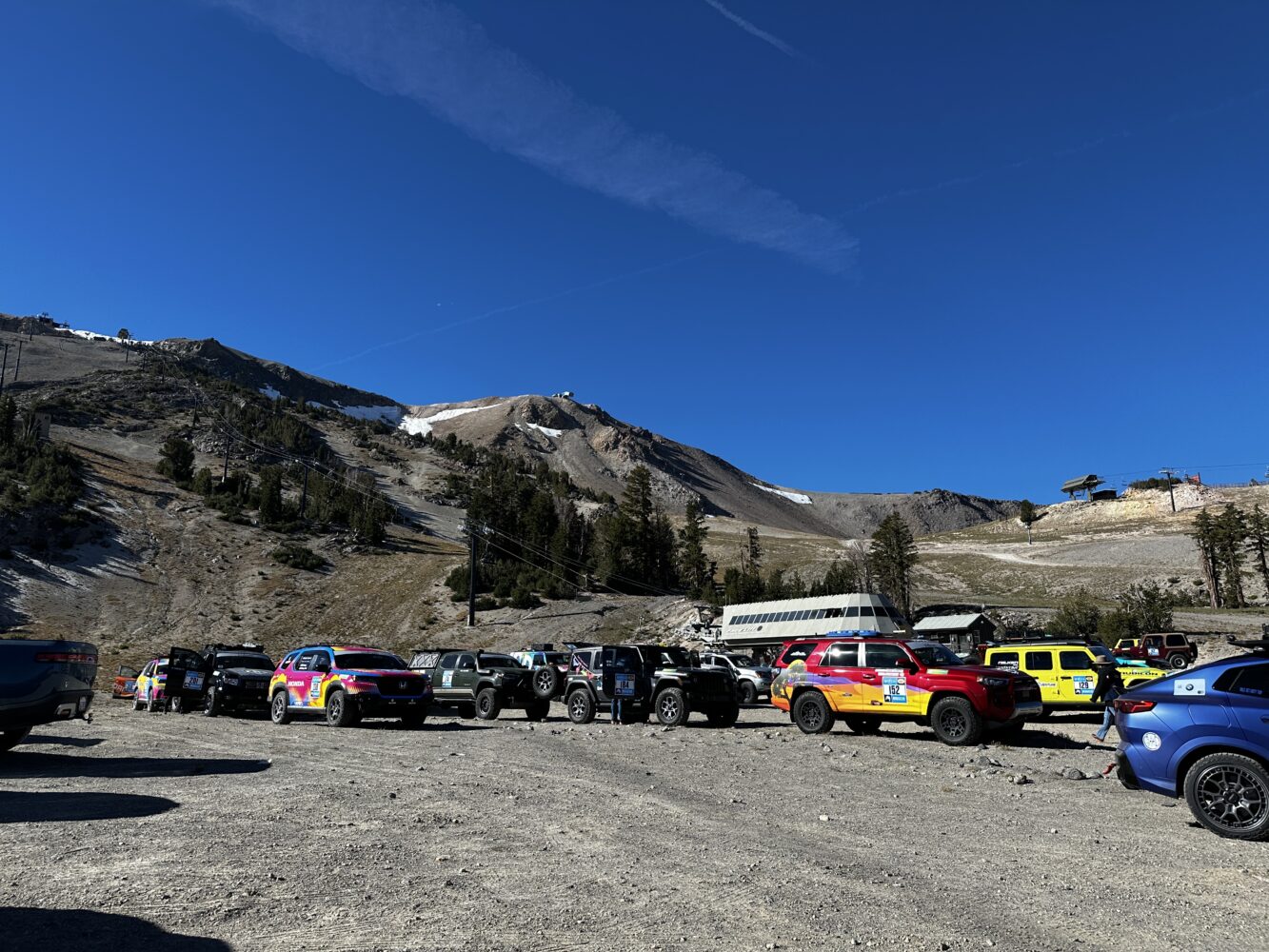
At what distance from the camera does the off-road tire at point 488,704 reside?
72.3ft

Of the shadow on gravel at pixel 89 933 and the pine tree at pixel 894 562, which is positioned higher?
the pine tree at pixel 894 562

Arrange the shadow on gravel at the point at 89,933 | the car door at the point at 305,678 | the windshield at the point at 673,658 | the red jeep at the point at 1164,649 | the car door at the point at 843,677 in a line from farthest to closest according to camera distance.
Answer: the red jeep at the point at 1164,649
the windshield at the point at 673,658
the car door at the point at 305,678
the car door at the point at 843,677
the shadow on gravel at the point at 89,933

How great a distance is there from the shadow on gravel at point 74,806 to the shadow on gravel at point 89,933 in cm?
337

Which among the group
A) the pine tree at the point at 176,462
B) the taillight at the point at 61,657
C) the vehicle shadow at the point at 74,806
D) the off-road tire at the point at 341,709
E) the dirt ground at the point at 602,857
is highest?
the pine tree at the point at 176,462

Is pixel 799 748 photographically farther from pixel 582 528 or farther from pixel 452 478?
pixel 452 478

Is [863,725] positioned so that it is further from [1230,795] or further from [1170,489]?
[1170,489]

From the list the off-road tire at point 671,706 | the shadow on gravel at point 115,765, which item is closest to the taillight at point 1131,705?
the shadow on gravel at point 115,765

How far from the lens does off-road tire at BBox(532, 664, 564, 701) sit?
2241 centimetres

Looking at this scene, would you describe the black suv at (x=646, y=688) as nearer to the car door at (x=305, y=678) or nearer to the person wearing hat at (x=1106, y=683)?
the car door at (x=305, y=678)

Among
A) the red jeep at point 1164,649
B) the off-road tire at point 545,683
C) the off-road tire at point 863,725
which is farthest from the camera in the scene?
the red jeep at point 1164,649

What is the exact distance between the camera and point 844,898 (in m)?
5.82

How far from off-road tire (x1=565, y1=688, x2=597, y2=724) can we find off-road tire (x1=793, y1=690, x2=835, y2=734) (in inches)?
204

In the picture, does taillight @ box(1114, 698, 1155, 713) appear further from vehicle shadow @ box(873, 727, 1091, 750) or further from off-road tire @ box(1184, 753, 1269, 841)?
vehicle shadow @ box(873, 727, 1091, 750)

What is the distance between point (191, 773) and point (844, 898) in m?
9.38
